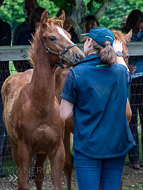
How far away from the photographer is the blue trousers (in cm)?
226

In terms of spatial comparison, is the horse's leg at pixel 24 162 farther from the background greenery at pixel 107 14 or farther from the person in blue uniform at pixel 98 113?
the background greenery at pixel 107 14

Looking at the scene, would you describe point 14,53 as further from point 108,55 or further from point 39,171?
point 108,55

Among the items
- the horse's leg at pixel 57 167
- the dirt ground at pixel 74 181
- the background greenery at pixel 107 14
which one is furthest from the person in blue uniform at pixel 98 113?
the background greenery at pixel 107 14

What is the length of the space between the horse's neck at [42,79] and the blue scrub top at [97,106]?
3.11ft

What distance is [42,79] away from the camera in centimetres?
323

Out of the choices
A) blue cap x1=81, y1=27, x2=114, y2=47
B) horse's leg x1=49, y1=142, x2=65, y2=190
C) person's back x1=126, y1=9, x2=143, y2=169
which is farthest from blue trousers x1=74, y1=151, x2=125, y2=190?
person's back x1=126, y1=9, x2=143, y2=169

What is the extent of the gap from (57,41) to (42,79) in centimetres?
43

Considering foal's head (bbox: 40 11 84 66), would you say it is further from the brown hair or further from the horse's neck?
the brown hair

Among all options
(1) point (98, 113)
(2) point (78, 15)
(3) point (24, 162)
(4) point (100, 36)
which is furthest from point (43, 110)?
(2) point (78, 15)

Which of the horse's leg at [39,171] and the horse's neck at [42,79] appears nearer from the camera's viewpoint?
the horse's neck at [42,79]

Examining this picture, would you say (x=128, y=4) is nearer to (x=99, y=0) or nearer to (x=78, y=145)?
(x=99, y=0)

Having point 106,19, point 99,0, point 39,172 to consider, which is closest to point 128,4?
point 106,19

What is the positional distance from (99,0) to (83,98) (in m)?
3.78

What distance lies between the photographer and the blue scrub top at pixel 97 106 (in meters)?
2.26
